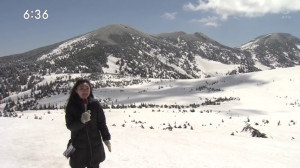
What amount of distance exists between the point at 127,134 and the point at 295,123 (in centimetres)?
1564

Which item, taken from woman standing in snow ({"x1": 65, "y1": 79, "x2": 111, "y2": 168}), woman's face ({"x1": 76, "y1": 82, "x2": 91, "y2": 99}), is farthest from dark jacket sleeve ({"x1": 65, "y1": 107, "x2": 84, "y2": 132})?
woman's face ({"x1": 76, "y1": 82, "x2": 91, "y2": 99})

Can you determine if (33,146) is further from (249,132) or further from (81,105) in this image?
(249,132)

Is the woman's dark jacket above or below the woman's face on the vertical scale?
below

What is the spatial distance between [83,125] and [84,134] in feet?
0.76

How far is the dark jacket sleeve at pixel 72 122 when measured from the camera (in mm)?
6879

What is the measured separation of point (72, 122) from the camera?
273 inches

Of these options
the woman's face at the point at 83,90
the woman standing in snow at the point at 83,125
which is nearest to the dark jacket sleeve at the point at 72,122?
the woman standing in snow at the point at 83,125

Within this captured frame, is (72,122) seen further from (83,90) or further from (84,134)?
(83,90)

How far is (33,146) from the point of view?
519 inches

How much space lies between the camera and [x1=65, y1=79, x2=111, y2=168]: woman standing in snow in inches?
275

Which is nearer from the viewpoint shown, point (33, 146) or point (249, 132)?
point (33, 146)

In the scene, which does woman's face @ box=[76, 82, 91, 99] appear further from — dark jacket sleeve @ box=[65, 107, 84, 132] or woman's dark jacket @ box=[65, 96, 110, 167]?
dark jacket sleeve @ box=[65, 107, 84, 132]

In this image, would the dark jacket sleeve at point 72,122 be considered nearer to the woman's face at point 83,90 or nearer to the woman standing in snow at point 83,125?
the woman standing in snow at point 83,125

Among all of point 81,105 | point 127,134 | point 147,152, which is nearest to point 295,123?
point 127,134
